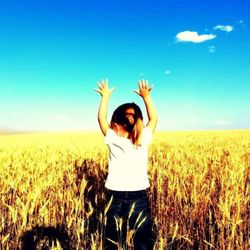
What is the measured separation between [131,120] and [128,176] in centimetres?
41

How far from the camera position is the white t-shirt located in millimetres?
2486

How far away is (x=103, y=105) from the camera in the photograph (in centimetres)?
285

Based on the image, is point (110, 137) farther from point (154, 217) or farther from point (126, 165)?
point (154, 217)

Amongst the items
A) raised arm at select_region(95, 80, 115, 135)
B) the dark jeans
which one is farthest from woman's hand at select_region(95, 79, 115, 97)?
the dark jeans

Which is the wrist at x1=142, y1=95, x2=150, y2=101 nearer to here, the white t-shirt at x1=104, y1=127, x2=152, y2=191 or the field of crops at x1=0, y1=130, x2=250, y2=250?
the white t-shirt at x1=104, y1=127, x2=152, y2=191

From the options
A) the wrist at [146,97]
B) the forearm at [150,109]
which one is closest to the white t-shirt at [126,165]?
the forearm at [150,109]

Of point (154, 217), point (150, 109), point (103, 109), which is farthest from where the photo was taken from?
point (154, 217)

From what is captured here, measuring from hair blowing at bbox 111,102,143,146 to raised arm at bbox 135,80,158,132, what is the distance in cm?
27

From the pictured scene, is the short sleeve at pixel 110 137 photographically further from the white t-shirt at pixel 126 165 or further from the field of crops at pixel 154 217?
the field of crops at pixel 154 217

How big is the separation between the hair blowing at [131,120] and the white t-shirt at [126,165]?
48mm

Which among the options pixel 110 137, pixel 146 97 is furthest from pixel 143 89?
pixel 110 137

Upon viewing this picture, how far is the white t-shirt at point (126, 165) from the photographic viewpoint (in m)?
2.49

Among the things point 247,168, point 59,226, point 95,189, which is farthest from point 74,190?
point 247,168

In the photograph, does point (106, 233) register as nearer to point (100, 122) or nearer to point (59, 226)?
point (59, 226)
